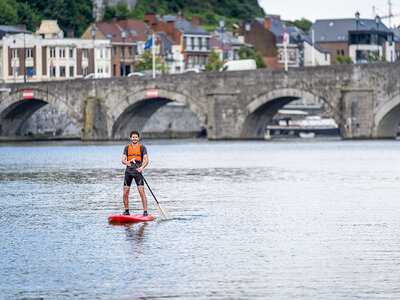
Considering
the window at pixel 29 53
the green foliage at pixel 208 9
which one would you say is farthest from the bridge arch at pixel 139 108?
the green foliage at pixel 208 9

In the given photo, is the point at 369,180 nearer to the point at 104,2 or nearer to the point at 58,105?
the point at 58,105

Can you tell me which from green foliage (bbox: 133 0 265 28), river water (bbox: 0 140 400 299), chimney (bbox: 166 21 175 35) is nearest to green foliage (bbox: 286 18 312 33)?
green foliage (bbox: 133 0 265 28)

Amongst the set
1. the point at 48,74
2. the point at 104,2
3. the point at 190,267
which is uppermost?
the point at 104,2

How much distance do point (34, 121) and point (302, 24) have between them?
262 feet

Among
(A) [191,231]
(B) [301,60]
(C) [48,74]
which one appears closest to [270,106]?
(C) [48,74]

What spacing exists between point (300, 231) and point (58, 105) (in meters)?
74.0

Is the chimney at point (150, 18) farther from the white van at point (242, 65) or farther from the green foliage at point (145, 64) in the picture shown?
the white van at point (242, 65)

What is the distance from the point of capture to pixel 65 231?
61.3 feet

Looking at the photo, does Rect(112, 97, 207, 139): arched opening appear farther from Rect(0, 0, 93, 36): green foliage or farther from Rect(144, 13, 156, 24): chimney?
Rect(0, 0, 93, 36): green foliage

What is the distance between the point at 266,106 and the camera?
78.8 meters

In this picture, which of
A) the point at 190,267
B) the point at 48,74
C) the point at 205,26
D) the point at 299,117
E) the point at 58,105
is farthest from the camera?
the point at 205,26

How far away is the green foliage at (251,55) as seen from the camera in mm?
134125

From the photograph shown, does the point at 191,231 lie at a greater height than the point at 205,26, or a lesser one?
lesser

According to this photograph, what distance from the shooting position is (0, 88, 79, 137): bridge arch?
298 feet
